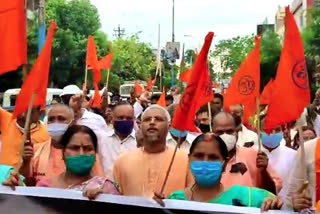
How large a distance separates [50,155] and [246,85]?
238cm

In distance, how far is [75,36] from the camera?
163 feet

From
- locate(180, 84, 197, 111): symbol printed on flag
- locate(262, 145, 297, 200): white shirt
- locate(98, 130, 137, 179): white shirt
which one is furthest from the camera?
locate(98, 130, 137, 179): white shirt

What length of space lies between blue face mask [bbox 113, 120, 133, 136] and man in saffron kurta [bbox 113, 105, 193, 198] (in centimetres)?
Answer: 149

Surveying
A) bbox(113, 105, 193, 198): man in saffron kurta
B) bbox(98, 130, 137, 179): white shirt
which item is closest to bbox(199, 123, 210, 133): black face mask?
bbox(98, 130, 137, 179): white shirt

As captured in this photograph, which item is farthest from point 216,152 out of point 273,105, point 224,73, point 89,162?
point 224,73

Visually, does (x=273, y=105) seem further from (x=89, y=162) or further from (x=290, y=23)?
(x=89, y=162)

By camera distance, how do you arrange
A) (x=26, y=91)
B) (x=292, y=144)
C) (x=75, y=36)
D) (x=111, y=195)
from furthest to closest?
(x=75, y=36)
(x=292, y=144)
(x=26, y=91)
(x=111, y=195)

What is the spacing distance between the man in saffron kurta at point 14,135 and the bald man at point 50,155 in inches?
4.4

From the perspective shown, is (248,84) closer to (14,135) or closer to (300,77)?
(14,135)

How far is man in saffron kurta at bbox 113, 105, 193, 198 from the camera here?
5.04m

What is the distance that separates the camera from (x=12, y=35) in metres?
4.93

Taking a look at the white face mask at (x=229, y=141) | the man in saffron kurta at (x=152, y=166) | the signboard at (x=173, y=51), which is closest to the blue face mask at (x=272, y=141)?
the white face mask at (x=229, y=141)

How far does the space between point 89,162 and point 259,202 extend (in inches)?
41.5

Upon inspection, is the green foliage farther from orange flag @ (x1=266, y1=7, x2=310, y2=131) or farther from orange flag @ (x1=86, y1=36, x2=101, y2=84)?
orange flag @ (x1=266, y1=7, x2=310, y2=131)
